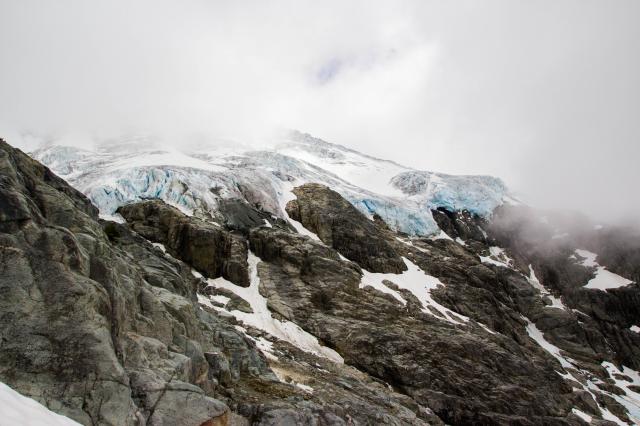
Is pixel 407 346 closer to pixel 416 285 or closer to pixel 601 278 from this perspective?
pixel 416 285

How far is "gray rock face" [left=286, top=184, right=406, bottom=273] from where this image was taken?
68.5 metres

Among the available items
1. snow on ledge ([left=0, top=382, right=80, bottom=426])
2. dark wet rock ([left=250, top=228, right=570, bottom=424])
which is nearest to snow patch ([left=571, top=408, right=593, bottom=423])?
dark wet rock ([left=250, top=228, right=570, bottom=424])

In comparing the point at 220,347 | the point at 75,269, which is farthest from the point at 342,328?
the point at 75,269

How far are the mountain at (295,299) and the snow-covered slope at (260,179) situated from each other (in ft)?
1.67

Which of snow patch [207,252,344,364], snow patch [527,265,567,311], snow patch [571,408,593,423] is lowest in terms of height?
snow patch [571,408,593,423]

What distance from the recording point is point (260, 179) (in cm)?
7812

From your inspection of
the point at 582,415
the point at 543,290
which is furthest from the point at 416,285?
the point at 543,290

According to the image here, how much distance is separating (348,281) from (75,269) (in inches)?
1688

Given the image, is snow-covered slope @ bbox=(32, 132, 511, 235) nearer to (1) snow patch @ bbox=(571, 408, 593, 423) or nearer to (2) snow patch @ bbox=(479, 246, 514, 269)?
(2) snow patch @ bbox=(479, 246, 514, 269)

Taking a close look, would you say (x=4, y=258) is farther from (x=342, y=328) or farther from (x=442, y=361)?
(x=442, y=361)

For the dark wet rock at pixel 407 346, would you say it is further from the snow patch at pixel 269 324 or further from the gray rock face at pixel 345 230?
the gray rock face at pixel 345 230

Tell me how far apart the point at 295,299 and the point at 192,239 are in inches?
537

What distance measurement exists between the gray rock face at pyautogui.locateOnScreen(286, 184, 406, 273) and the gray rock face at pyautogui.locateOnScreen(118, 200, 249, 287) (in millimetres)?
18957

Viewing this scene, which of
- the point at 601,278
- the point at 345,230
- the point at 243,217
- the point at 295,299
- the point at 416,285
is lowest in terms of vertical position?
the point at 295,299
